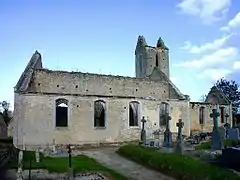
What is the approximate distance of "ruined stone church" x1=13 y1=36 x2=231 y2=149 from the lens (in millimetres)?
26094

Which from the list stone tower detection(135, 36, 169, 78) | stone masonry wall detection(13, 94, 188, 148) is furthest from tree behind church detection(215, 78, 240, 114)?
stone masonry wall detection(13, 94, 188, 148)

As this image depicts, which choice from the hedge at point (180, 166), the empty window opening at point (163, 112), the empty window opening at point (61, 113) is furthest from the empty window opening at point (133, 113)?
the hedge at point (180, 166)

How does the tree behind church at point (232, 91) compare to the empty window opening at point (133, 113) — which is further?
the tree behind church at point (232, 91)

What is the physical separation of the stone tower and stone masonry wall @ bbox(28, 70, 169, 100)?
1155 centimetres

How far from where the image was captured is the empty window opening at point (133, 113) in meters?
30.2

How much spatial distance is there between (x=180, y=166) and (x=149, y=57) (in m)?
30.3

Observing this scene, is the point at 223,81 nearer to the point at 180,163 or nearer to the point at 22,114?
the point at 22,114

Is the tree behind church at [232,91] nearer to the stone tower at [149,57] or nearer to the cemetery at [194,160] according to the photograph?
the stone tower at [149,57]

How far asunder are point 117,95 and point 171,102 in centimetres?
537

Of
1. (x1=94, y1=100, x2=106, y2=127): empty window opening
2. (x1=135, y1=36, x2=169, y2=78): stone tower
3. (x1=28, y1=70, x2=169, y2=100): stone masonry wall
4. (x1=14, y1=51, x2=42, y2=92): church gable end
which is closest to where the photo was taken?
(x1=14, y1=51, x2=42, y2=92): church gable end

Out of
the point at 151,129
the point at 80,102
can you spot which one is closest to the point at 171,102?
the point at 151,129

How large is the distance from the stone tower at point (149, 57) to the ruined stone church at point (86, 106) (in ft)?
37.2

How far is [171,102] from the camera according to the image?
105 feet

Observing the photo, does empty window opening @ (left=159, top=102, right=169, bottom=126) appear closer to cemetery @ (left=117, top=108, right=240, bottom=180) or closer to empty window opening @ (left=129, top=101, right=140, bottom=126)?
empty window opening @ (left=129, top=101, right=140, bottom=126)
